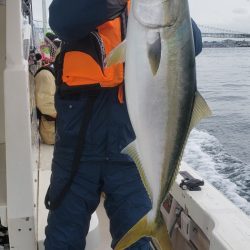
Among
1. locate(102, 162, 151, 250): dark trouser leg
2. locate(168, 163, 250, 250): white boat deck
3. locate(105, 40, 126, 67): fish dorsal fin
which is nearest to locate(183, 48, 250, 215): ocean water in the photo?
locate(168, 163, 250, 250): white boat deck

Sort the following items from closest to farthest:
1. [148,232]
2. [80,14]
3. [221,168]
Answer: [148,232] < [80,14] < [221,168]

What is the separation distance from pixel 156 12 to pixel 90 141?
1.09 meters

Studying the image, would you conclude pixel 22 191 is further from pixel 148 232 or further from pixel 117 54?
pixel 117 54

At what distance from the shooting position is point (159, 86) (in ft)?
Answer: 5.49

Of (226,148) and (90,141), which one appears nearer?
(90,141)

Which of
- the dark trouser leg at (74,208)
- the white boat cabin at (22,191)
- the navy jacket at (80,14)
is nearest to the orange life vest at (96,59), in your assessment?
the navy jacket at (80,14)

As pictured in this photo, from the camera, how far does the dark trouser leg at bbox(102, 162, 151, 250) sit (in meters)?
2.50

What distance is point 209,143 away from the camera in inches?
386

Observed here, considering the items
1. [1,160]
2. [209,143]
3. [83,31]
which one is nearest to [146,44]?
[83,31]

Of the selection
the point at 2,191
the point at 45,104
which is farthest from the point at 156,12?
the point at 45,104

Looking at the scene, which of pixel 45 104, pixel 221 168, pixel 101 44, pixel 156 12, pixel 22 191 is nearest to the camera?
pixel 156 12

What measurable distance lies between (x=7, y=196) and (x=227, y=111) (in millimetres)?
12736

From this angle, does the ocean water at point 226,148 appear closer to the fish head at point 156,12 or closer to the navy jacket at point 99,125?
the navy jacket at point 99,125

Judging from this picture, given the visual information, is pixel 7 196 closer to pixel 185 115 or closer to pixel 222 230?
pixel 222 230
